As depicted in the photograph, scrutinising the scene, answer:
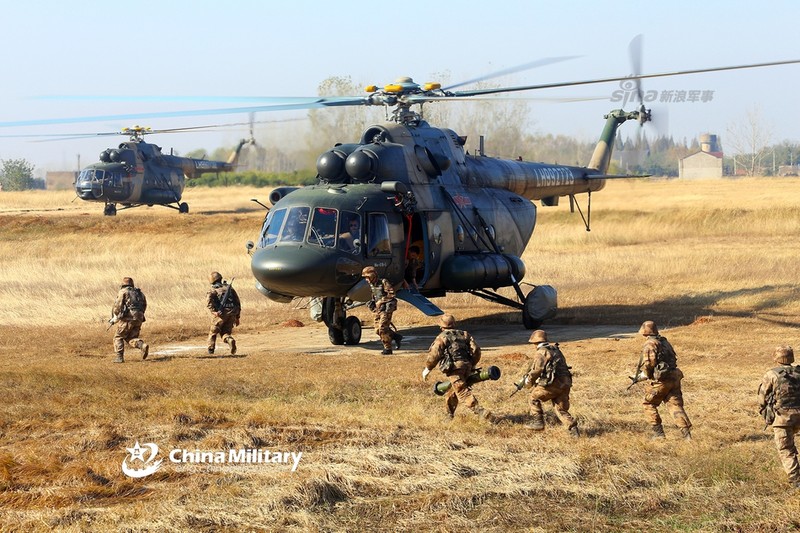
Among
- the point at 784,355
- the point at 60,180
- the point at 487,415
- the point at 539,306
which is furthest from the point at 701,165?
the point at 784,355

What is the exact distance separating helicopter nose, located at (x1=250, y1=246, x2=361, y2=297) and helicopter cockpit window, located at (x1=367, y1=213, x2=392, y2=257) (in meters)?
0.51

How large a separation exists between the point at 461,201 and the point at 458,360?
911cm

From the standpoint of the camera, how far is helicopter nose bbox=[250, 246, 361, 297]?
58.7ft

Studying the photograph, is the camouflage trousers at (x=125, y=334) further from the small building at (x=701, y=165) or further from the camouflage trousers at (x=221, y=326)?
the small building at (x=701, y=165)

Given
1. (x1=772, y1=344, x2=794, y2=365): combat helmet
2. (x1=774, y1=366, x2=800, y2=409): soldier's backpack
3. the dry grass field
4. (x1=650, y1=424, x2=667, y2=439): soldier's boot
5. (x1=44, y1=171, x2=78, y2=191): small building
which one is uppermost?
(x1=44, y1=171, x2=78, y2=191): small building

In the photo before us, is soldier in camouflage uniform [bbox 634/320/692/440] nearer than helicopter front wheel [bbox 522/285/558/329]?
Yes

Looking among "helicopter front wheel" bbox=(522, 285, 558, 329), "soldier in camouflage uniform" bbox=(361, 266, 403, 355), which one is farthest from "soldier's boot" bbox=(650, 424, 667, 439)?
"helicopter front wheel" bbox=(522, 285, 558, 329)

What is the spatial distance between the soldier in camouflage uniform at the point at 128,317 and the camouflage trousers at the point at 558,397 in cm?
866

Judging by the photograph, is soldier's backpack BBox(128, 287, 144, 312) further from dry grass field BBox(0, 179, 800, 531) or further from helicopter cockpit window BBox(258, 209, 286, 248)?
helicopter cockpit window BBox(258, 209, 286, 248)

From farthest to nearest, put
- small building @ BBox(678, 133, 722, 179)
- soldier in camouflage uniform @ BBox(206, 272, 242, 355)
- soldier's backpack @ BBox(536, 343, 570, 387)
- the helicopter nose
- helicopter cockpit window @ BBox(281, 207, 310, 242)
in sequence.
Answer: small building @ BBox(678, 133, 722, 179), soldier in camouflage uniform @ BBox(206, 272, 242, 355), helicopter cockpit window @ BBox(281, 207, 310, 242), the helicopter nose, soldier's backpack @ BBox(536, 343, 570, 387)

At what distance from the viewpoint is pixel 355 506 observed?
9.47 m

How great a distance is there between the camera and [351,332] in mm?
20062

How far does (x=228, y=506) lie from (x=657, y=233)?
35.2 m

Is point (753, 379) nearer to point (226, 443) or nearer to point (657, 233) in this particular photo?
point (226, 443)
